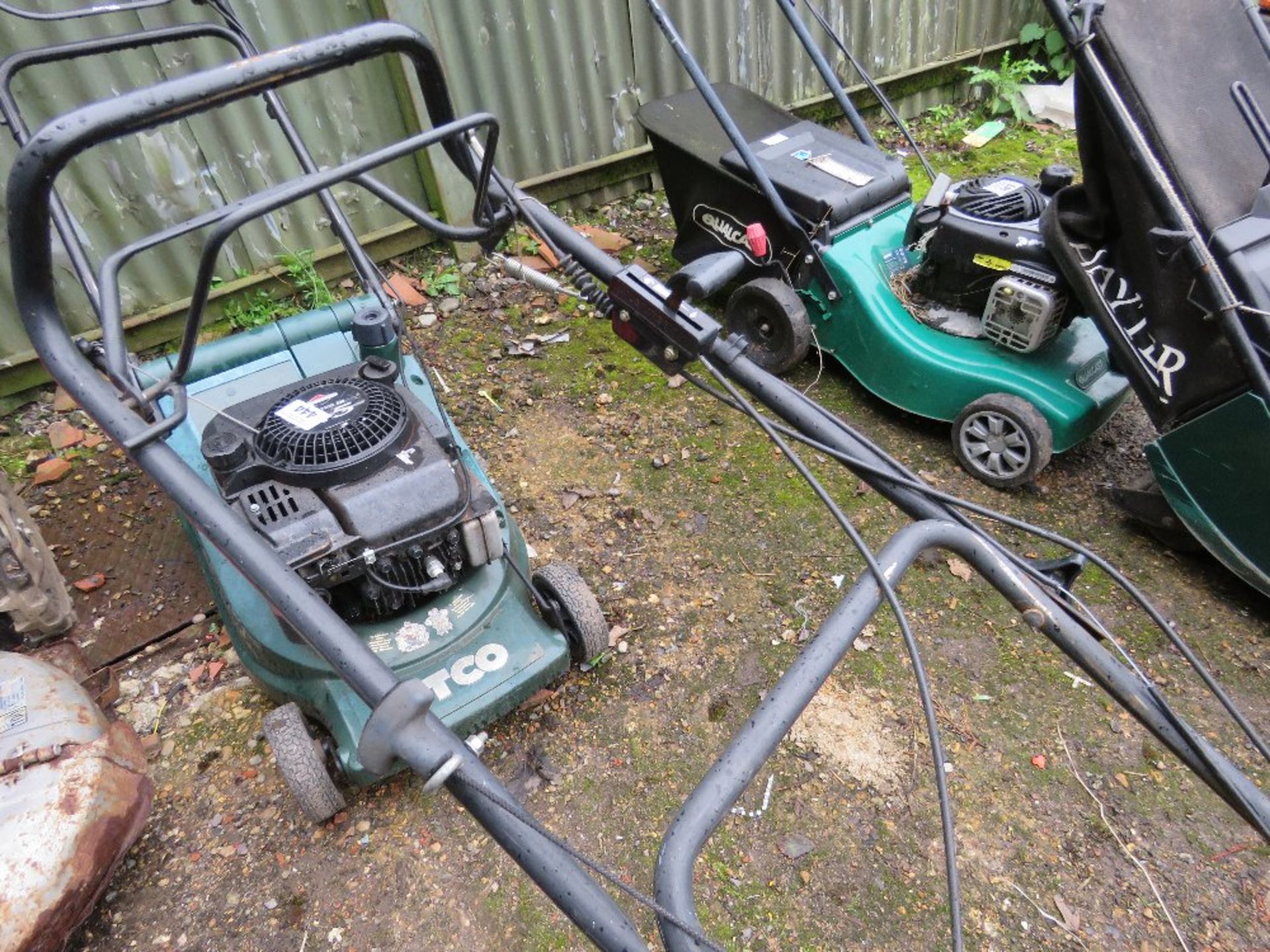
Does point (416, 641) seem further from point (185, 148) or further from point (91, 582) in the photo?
point (185, 148)

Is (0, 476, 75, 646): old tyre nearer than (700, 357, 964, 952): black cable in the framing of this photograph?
No

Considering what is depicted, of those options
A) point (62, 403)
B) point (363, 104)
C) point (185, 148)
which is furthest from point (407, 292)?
point (62, 403)

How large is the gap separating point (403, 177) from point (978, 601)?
2739 mm

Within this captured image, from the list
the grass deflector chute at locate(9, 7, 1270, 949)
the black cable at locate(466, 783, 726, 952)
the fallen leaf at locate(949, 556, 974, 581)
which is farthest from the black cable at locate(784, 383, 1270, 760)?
the fallen leaf at locate(949, 556, 974, 581)

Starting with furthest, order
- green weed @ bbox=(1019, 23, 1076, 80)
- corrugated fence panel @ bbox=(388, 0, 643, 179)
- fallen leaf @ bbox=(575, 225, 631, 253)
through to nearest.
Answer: green weed @ bbox=(1019, 23, 1076, 80)
fallen leaf @ bbox=(575, 225, 631, 253)
corrugated fence panel @ bbox=(388, 0, 643, 179)

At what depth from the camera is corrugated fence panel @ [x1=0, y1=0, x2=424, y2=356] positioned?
2799 mm

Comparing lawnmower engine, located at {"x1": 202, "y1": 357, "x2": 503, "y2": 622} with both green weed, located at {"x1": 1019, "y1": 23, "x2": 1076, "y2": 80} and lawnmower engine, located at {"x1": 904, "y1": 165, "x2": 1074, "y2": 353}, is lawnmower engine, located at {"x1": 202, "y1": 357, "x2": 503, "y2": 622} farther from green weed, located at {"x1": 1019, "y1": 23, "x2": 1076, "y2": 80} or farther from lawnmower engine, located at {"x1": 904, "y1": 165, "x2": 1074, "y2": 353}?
green weed, located at {"x1": 1019, "y1": 23, "x2": 1076, "y2": 80}

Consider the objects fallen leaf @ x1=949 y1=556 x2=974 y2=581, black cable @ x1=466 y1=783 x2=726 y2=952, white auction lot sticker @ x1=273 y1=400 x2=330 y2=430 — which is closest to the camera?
black cable @ x1=466 y1=783 x2=726 y2=952

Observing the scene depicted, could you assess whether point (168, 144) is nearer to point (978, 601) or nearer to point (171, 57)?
point (171, 57)

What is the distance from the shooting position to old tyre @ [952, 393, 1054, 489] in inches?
93.1

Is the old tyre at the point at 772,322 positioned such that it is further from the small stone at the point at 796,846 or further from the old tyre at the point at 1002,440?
the small stone at the point at 796,846

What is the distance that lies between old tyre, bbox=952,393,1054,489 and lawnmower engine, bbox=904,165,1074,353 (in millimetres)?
181

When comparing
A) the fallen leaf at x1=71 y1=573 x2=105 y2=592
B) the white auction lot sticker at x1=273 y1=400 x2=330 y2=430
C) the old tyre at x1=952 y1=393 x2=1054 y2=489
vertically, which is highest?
the white auction lot sticker at x1=273 y1=400 x2=330 y2=430

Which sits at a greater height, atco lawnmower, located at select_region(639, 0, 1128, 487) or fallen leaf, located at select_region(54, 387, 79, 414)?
fallen leaf, located at select_region(54, 387, 79, 414)
